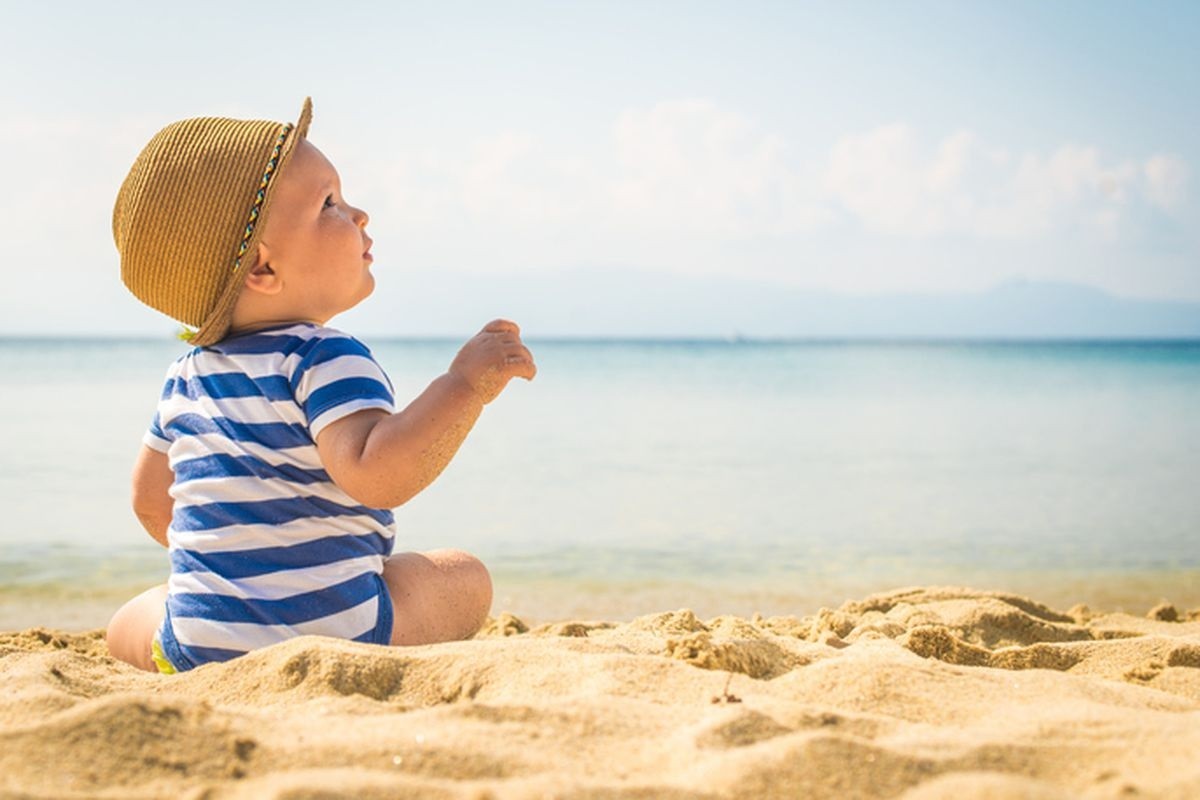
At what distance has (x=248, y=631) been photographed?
208cm

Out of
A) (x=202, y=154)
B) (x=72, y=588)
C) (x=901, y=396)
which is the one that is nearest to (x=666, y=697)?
(x=202, y=154)

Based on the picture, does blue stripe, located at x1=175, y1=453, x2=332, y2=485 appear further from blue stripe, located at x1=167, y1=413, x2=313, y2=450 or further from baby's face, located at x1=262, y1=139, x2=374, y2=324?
baby's face, located at x1=262, y1=139, x2=374, y2=324

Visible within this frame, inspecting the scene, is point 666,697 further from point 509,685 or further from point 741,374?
point 741,374

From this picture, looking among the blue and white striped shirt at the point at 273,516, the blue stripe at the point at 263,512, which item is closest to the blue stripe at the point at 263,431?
the blue and white striped shirt at the point at 273,516

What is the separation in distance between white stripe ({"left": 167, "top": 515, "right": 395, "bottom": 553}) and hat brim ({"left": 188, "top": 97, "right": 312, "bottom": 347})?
39 centimetres

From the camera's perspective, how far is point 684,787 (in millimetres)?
1318

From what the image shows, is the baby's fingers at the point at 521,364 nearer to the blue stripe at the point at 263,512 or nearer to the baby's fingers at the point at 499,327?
the baby's fingers at the point at 499,327

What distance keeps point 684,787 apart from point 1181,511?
6368mm

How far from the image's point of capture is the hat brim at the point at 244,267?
2141 mm

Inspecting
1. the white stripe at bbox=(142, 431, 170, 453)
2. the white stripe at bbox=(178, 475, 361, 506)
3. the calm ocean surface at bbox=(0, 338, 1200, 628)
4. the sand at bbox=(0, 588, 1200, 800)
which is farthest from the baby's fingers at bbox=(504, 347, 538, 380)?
the calm ocean surface at bbox=(0, 338, 1200, 628)

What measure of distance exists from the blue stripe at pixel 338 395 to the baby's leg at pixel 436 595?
414 millimetres

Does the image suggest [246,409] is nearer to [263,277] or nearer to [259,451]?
[259,451]

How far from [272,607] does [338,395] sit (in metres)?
0.42

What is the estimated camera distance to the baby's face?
7.16 ft
